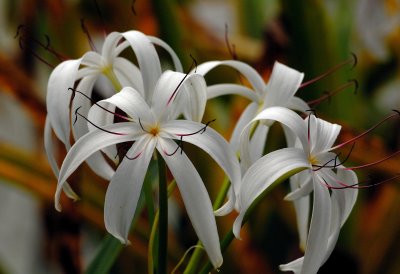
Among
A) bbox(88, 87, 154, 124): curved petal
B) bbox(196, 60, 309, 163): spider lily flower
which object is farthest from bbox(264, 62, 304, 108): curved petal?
bbox(88, 87, 154, 124): curved petal

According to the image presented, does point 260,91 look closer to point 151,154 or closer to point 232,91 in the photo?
point 232,91

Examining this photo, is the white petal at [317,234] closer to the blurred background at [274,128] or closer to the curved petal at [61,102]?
the curved petal at [61,102]

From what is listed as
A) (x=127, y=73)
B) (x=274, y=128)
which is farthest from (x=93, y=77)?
(x=274, y=128)

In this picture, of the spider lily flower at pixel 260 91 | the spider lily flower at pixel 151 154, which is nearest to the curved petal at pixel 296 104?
the spider lily flower at pixel 260 91

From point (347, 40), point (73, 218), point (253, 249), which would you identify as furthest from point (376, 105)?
point (73, 218)

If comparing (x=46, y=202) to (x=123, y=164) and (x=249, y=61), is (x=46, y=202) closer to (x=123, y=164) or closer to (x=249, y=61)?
(x=249, y=61)
